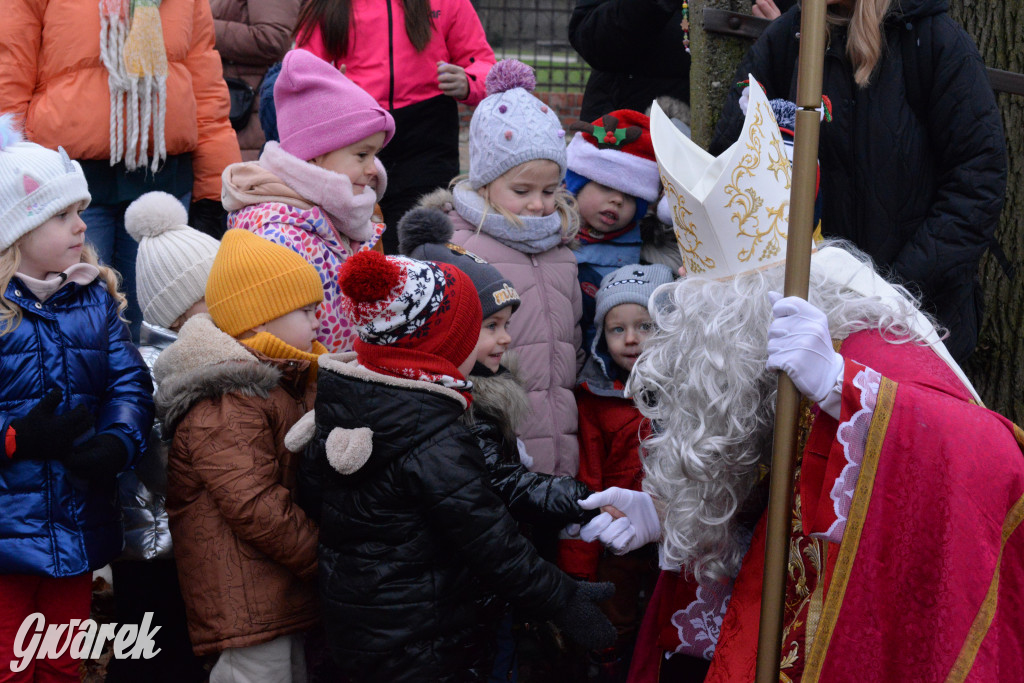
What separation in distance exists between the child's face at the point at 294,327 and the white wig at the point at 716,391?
45.4 inches

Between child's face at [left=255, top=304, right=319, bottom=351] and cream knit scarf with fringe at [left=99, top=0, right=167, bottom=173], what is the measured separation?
48.2 inches

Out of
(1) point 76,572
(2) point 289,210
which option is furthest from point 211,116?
(1) point 76,572

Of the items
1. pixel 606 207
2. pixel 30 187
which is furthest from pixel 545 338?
pixel 30 187

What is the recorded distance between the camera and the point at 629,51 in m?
4.44

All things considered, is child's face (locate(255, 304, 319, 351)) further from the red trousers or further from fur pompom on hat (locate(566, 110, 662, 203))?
Answer: fur pompom on hat (locate(566, 110, 662, 203))

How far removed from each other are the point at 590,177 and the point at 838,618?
2.16 metres

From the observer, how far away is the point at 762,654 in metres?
2.17

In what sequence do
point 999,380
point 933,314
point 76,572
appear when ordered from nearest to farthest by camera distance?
point 76,572
point 933,314
point 999,380

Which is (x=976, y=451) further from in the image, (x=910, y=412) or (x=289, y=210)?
(x=289, y=210)

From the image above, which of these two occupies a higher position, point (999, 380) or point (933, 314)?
point (933, 314)

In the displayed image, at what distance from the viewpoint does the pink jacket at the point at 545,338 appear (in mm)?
3393

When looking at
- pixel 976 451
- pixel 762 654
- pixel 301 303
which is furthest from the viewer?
pixel 301 303

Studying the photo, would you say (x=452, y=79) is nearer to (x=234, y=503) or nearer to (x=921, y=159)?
(x=921, y=159)

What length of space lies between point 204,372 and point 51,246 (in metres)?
0.57
